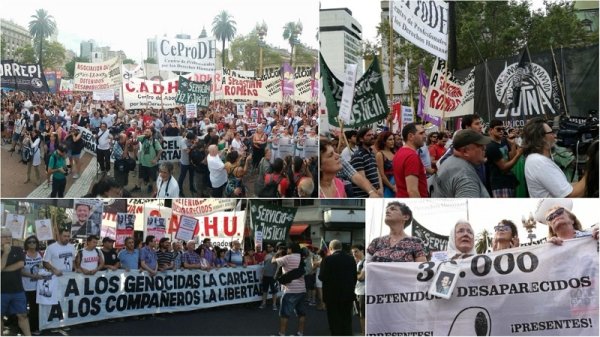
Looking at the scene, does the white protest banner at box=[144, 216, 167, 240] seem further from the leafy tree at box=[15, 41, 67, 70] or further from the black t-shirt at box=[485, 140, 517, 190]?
the black t-shirt at box=[485, 140, 517, 190]

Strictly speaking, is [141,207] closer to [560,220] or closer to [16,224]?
[16,224]

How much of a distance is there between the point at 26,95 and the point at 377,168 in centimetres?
333

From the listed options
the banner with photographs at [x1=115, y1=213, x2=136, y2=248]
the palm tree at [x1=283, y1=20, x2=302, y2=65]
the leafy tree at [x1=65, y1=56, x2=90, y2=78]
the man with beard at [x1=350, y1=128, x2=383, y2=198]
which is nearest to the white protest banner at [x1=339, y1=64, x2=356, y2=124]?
the man with beard at [x1=350, y1=128, x2=383, y2=198]

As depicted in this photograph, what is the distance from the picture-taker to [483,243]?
17.9ft

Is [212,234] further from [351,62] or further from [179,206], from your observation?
[351,62]

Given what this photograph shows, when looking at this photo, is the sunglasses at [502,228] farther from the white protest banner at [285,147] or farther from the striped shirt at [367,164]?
the white protest banner at [285,147]

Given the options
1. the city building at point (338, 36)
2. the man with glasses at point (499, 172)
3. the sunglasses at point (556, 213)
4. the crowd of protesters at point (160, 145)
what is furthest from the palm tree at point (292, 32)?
the sunglasses at point (556, 213)

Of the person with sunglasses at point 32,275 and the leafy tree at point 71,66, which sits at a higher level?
the leafy tree at point 71,66

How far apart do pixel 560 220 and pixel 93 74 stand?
4469 mm

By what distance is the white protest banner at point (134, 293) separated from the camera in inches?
228

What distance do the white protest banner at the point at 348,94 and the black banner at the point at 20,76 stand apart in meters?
2.87

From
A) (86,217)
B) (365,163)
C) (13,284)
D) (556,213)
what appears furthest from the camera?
(365,163)

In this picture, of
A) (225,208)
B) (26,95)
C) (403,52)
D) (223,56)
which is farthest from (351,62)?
(26,95)

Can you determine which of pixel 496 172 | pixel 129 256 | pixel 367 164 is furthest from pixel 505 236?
pixel 129 256
